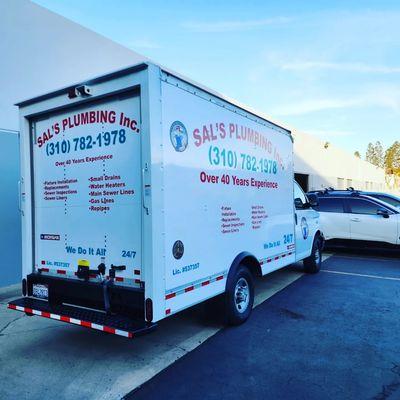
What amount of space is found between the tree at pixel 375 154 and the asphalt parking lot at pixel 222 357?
92.0 metres

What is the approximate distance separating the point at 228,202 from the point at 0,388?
312 cm

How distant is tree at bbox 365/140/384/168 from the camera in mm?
88938

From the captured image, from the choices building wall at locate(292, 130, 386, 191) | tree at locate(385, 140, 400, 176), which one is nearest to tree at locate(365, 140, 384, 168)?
tree at locate(385, 140, 400, 176)

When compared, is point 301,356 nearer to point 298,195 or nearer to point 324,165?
point 298,195

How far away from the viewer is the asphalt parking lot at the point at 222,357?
3453 millimetres

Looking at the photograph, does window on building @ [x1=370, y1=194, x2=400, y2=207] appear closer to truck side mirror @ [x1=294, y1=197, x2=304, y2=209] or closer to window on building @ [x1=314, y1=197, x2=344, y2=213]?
window on building @ [x1=314, y1=197, x2=344, y2=213]

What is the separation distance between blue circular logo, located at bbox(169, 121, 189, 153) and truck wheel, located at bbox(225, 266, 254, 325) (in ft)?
6.20

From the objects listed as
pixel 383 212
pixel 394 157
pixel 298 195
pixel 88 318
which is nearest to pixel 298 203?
pixel 298 195

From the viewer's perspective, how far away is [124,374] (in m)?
3.73

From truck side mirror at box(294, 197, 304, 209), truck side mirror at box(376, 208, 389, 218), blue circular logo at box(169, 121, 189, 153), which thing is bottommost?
truck side mirror at box(376, 208, 389, 218)

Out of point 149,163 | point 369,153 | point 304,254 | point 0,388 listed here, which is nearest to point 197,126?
point 149,163

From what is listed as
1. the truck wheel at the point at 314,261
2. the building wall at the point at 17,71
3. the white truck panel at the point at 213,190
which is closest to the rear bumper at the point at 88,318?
the white truck panel at the point at 213,190

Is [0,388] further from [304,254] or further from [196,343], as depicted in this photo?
[304,254]

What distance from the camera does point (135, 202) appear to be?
3.85 metres
